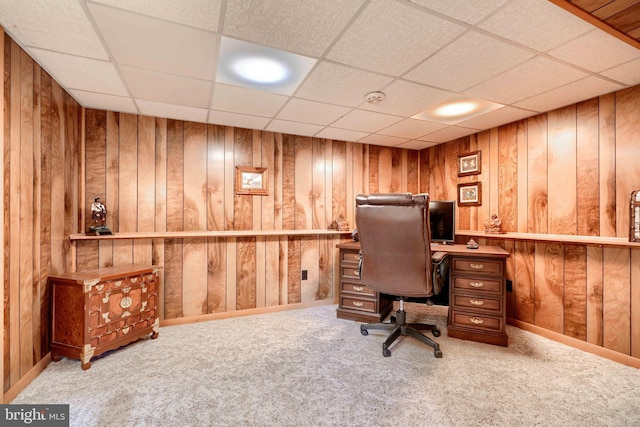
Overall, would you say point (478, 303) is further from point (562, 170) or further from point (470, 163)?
point (470, 163)

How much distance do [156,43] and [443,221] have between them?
3.26 metres

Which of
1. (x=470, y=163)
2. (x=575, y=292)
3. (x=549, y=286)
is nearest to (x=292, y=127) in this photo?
(x=470, y=163)

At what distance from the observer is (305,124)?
11.0 ft

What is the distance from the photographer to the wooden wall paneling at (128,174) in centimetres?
296

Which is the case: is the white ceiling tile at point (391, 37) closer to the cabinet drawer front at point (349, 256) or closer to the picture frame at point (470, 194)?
the cabinet drawer front at point (349, 256)

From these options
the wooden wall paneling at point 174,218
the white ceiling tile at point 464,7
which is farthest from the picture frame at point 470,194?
the wooden wall paneling at point 174,218

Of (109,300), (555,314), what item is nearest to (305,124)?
(109,300)

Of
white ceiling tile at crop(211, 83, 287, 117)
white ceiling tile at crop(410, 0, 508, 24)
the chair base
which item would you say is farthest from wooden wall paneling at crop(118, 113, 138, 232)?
white ceiling tile at crop(410, 0, 508, 24)

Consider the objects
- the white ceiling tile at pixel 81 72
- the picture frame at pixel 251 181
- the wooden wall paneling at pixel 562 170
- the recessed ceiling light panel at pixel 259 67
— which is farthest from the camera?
the picture frame at pixel 251 181

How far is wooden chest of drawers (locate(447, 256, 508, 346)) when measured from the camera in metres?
2.56

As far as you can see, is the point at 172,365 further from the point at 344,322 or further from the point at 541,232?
the point at 541,232

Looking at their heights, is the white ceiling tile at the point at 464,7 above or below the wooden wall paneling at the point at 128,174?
above

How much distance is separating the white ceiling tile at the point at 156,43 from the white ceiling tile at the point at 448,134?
9.27ft

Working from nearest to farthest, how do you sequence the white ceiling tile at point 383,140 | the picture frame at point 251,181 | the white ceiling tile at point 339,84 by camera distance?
the white ceiling tile at point 339,84, the picture frame at point 251,181, the white ceiling tile at point 383,140
